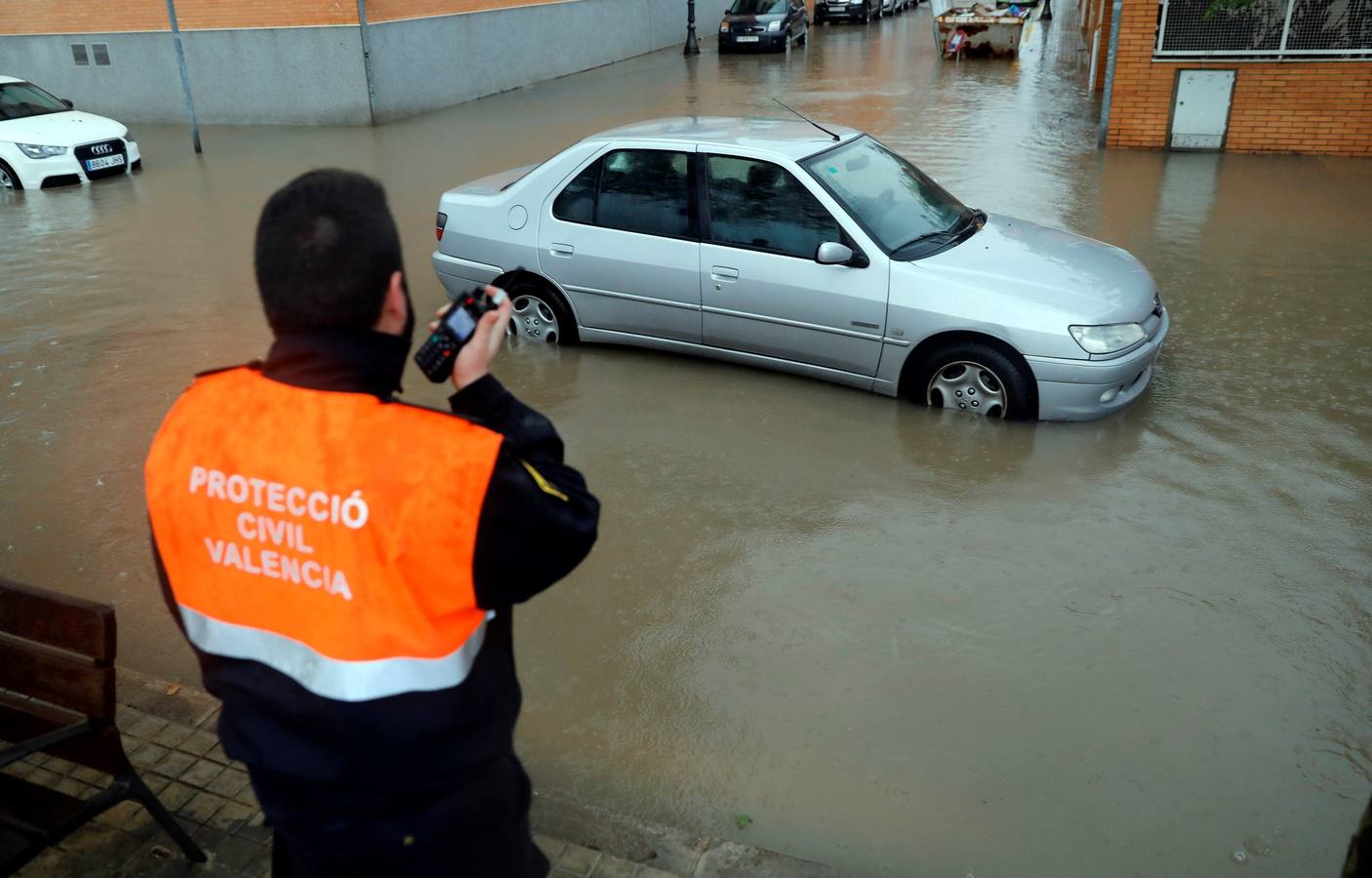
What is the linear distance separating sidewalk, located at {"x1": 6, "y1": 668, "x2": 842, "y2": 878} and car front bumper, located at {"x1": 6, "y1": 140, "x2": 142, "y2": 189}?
12.3 m

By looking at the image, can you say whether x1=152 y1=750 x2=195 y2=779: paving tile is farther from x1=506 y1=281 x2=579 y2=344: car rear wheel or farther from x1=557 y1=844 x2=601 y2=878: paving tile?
x1=506 y1=281 x2=579 y2=344: car rear wheel

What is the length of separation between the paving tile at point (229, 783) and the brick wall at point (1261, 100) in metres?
13.4

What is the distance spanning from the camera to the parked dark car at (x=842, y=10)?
116ft

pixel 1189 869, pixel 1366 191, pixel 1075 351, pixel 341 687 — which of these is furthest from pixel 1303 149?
pixel 341 687

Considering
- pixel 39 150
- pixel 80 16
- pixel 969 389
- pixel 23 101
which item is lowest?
pixel 969 389

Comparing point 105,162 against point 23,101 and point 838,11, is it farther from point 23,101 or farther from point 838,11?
point 838,11

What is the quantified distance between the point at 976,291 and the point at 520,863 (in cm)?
463

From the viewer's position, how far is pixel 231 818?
3.22m

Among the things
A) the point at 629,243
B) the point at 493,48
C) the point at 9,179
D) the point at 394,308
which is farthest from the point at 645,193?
the point at 493,48

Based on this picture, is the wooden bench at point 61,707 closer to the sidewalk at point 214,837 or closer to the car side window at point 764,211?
the sidewalk at point 214,837

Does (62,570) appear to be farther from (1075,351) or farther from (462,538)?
(1075,351)

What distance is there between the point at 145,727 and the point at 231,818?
67 centimetres

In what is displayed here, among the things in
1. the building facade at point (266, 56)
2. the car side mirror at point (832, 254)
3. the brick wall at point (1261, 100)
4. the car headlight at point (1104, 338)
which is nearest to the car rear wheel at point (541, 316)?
the car side mirror at point (832, 254)

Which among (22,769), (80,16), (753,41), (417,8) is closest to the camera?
(22,769)
